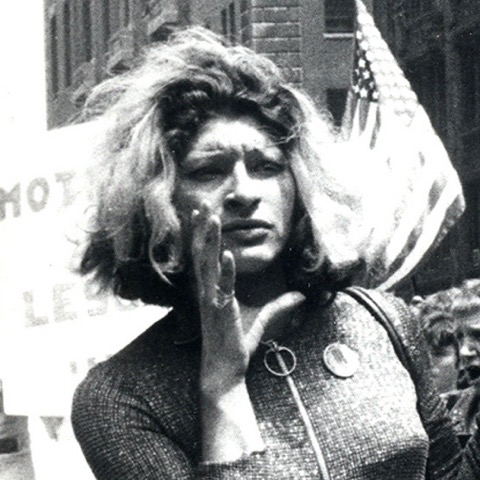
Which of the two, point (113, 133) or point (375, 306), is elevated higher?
point (113, 133)

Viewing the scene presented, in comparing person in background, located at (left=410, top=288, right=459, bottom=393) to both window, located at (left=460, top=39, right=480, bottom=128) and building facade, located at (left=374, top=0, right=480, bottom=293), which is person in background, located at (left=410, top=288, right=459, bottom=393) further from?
window, located at (left=460, top=39, right=480, bottom=128)

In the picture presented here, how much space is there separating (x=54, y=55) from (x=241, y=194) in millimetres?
9196

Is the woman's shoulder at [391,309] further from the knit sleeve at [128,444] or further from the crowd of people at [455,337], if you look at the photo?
the crowd of people at [455,337]

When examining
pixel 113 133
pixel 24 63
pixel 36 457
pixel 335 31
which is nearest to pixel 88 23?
pixel 335 31

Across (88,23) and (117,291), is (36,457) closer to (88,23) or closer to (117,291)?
(117,291)

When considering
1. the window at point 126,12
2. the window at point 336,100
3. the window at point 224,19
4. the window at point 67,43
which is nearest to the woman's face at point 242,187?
the window at point 336,100

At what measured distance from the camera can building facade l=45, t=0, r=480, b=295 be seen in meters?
7.43

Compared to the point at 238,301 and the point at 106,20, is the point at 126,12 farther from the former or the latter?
the point at 238,301

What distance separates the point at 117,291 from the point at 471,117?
11646 mm

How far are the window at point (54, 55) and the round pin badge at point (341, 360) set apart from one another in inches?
306

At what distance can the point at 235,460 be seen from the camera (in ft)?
6.88

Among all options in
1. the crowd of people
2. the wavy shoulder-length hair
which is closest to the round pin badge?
the wavy shoulder-length hair

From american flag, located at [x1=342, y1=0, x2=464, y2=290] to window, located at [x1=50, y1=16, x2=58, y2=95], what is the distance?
15.8 feet

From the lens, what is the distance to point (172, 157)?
2268mm
